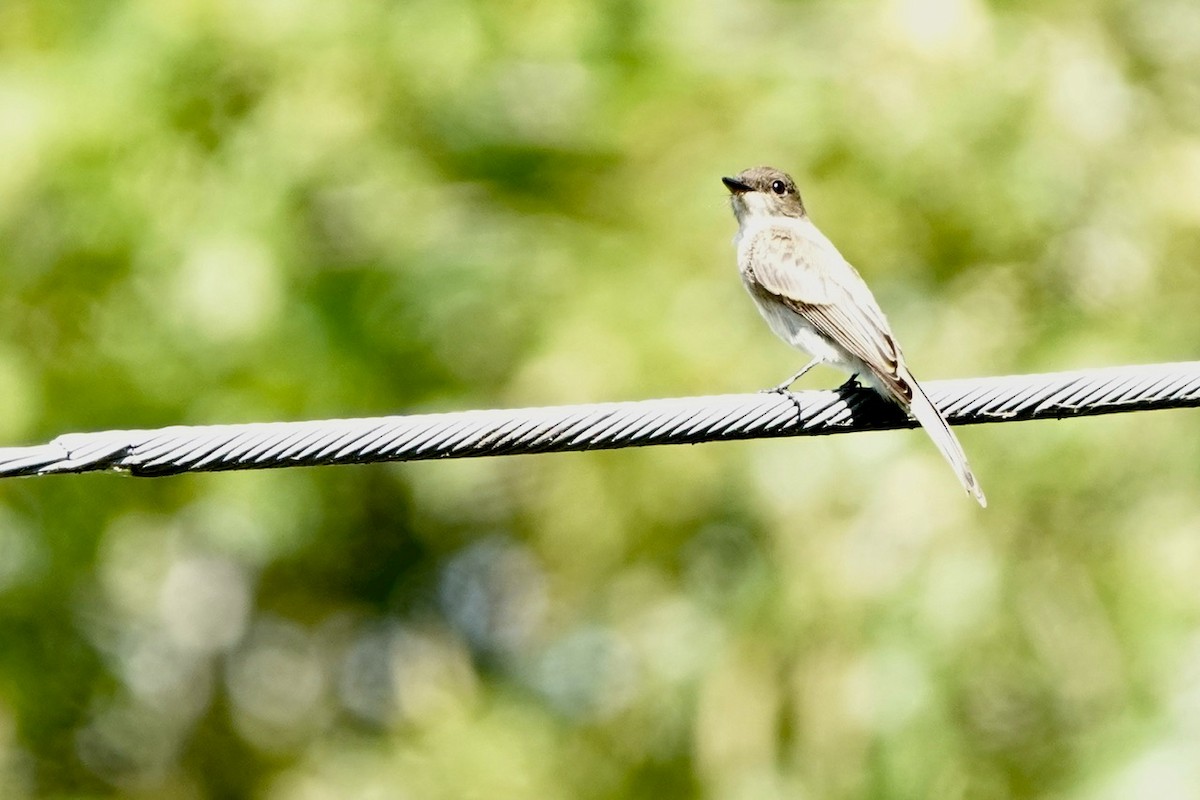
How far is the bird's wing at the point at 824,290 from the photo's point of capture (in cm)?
567

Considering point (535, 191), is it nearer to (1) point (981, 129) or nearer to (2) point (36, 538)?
(1) point (981, 129)

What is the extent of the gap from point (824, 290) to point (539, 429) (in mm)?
2746

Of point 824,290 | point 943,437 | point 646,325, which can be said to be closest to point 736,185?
point 646,325

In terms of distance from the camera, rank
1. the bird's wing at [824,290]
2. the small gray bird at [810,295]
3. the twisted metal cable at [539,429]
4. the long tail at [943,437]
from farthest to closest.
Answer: the bird's wing at [824,290]
the small gray bird at [810,295]
the long tail at [943,437]
the twisted metal cable at [539,429]

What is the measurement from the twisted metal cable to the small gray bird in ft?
3.27

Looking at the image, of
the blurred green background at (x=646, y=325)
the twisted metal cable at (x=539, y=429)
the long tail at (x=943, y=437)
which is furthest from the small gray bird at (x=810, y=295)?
the twisted metal cable at (x=539, y=429)

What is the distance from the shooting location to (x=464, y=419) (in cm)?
373

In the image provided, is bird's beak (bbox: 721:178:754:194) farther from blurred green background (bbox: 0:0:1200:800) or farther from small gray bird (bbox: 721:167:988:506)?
blurred green background (bbox: 0:0:1200:800)

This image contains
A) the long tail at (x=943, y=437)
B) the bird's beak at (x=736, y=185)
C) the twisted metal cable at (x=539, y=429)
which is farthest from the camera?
the bird's beak at (x=736, y=185)

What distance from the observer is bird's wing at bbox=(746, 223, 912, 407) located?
18.6 ft

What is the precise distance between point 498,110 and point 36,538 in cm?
302

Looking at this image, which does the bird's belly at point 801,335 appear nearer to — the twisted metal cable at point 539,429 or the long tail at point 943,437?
the long tail at point 943,437

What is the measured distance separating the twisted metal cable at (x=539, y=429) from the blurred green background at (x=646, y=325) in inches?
107

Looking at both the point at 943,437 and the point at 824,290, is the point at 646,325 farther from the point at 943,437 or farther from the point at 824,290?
the point at 943,437
